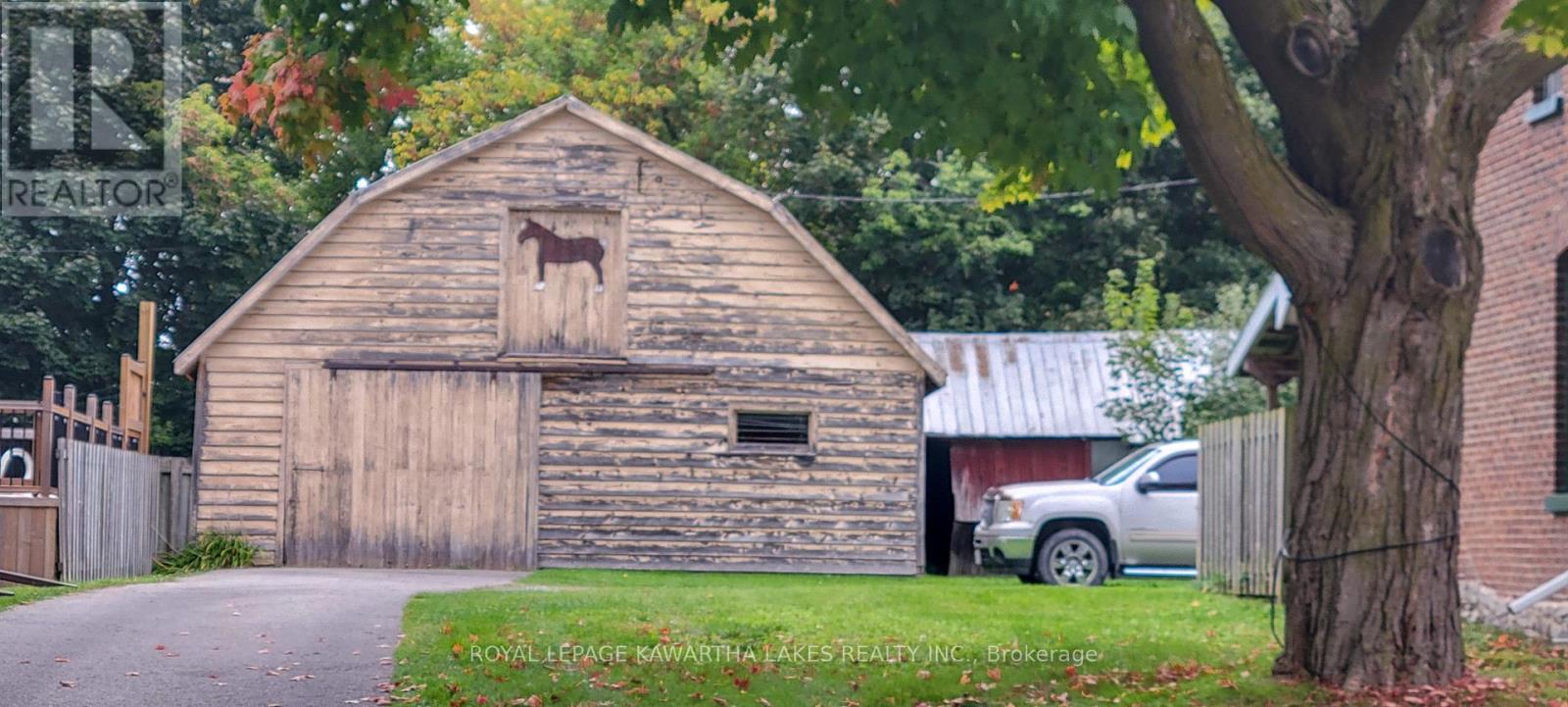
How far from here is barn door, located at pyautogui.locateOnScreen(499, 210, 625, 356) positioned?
23.2 meters

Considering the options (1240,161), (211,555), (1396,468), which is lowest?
(211,555)

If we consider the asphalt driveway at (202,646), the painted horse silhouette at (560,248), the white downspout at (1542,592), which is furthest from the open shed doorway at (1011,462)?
the white downspout at (1542,592)

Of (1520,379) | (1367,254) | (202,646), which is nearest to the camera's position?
(1367,254)

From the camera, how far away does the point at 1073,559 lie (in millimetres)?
22125

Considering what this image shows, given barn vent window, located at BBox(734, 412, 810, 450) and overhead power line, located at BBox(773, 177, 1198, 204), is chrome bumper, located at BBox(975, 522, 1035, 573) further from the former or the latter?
overhead power line, located at BBox(773, 177, 1198, 204)

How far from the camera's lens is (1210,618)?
1494 centimetres

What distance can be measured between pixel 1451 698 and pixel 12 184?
107 ft

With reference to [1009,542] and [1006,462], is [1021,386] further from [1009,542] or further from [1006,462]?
[1009,542]

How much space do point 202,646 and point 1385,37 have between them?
7.82 meters

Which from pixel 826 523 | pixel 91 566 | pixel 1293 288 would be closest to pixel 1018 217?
pixel 826 523

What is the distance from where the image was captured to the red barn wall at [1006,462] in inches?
1205

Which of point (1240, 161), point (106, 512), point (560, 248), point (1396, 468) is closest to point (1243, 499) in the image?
point (1396, 468)

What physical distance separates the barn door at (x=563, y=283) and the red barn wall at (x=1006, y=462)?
29.5 feet

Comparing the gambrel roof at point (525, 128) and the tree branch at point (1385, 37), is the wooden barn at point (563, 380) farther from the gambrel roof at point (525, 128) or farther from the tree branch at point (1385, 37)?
the tree branch at point (1385, 37)
